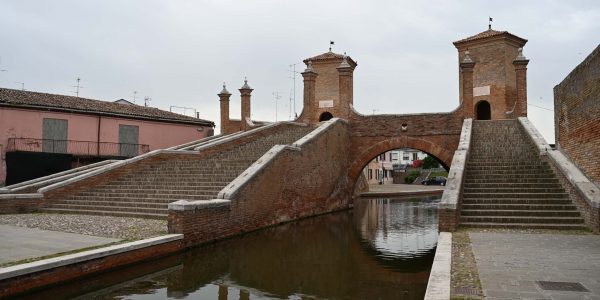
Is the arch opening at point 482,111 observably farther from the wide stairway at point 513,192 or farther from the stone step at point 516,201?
the stone step at point 516,201

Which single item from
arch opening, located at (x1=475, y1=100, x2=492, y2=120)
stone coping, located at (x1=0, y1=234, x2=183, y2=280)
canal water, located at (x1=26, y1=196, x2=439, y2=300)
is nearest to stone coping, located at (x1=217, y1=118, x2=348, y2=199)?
canal water, located at (x1=26, y1=196, x2=439, y2=300)

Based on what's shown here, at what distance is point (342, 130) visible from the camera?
63.5 feet

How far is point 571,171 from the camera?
10836 mm

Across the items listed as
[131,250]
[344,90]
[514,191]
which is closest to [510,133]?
[514,191]

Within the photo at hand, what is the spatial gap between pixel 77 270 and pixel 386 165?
61.8 m

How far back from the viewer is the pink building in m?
21.1

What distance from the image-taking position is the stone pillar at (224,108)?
974 inches

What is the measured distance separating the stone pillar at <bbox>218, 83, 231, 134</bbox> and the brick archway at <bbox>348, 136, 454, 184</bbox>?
26.2 ft

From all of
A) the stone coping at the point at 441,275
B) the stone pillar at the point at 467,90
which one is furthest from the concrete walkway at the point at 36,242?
the stone pillar at the point at 467,90

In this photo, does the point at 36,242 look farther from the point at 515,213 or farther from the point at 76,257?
the point at 515,213

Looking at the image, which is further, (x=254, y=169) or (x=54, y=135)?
(x=54, y=135)

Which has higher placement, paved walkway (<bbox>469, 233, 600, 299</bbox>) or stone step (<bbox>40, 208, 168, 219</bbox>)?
stone step (<bbox>40, 208, 168, 219</bbox>)

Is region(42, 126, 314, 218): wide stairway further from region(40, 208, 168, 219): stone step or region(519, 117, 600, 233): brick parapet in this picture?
region(519, 117, 600, 233): brick parapet

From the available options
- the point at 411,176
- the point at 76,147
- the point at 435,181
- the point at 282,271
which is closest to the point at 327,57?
the point at 76,147
